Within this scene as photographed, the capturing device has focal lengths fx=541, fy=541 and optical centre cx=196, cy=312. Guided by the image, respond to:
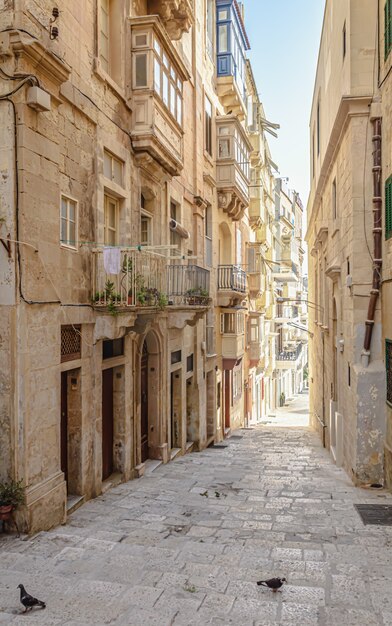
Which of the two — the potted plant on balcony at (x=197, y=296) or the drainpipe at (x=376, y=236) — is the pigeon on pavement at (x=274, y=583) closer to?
the drainpipe at (x=376, y=236)

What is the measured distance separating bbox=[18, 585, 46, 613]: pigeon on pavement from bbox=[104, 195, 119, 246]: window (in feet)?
20.9

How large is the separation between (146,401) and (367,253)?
6057 mm

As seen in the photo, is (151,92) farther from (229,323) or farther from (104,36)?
(229,323)

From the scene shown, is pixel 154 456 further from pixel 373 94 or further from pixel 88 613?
pixel 373 94

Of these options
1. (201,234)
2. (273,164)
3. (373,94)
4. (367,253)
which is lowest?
(367,253)

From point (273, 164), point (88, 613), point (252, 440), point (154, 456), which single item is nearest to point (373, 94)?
point (154, 456)

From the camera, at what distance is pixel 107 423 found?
10211 mm

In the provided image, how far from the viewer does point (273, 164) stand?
39.5 m

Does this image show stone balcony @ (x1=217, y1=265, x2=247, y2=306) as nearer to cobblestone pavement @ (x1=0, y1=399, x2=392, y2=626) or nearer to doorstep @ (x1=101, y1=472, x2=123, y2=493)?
cobblestone pavement @ (x1=0, y1=399, x2=392, y2=626)

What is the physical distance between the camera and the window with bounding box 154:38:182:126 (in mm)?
10992

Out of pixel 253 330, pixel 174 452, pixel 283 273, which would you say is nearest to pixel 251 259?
pixel 253 330

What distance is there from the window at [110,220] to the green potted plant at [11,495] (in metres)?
4.80

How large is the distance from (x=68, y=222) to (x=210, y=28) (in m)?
14.3

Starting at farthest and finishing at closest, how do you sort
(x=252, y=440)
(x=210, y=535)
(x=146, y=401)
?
(x=252, y=440), (x=146, y=401), (x=210, y=535)
